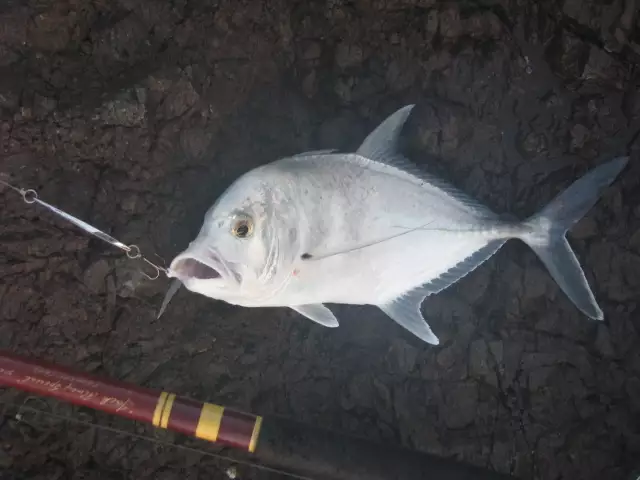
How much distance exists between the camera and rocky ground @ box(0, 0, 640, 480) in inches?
61.4

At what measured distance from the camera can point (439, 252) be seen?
1465 mm

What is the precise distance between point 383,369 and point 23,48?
138cm

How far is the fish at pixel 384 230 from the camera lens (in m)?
1.31

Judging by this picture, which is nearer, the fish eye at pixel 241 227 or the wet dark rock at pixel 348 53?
the fish eye at pixel 241 227

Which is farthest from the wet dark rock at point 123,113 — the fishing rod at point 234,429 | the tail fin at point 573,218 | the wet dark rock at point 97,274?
the tail fin at point 573,218

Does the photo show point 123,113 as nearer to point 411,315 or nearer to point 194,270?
point 194,270

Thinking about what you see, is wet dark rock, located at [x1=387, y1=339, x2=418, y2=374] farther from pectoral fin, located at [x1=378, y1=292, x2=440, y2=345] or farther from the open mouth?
the open mouth

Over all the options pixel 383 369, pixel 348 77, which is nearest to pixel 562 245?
pixel 383 369

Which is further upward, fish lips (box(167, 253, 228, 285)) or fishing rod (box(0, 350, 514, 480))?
fish lips (box(167, 253, 228, 285))

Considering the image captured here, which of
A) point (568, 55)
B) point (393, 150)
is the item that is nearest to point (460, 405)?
point (393, 150)

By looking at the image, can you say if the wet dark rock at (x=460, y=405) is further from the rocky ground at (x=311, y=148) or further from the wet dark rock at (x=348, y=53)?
the wet dark rock at (x=348, y=53)

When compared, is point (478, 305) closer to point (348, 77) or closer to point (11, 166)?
point (348, 77)

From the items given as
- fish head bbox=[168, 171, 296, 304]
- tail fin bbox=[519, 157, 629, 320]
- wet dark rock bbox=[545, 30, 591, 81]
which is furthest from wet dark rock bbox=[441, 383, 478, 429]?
wet dark rock bbox=[545, 30, 591, 81]

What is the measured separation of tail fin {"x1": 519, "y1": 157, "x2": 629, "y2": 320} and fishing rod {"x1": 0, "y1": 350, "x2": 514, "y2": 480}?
53 cm
